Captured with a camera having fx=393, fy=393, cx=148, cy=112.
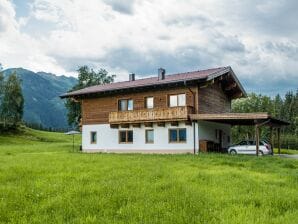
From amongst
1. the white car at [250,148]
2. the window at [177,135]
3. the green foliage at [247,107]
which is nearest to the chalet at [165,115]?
the window at [177,135]

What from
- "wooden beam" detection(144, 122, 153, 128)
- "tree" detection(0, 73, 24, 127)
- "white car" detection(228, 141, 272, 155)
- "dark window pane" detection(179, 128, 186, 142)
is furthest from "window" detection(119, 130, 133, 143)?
"tree" detection(0, 73, 24, 127)

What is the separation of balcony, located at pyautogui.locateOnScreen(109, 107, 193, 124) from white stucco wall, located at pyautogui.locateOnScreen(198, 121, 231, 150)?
1772mm

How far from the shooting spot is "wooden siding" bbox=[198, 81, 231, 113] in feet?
109

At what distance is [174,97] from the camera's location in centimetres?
3353

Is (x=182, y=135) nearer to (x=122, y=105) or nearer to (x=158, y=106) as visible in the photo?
(x=158, y=106)

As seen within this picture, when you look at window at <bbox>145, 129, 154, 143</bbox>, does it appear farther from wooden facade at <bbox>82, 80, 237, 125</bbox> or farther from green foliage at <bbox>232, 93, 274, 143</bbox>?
green foliage at <bbox>232, 93, 274, 143</bbox>

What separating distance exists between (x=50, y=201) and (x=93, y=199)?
115 centimetres

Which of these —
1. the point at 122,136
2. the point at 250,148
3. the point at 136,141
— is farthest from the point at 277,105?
the point at 136,141

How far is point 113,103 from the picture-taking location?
37.4m

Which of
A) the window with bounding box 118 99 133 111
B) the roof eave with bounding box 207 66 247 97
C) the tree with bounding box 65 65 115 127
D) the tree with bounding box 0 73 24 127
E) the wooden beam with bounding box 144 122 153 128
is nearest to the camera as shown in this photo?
the roof eave with bounding box 207 66 247 97

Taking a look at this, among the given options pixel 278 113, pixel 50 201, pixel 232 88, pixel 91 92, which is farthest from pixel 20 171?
pixel 278 113

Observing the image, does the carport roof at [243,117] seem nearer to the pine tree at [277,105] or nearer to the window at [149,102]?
the window at [149,102]

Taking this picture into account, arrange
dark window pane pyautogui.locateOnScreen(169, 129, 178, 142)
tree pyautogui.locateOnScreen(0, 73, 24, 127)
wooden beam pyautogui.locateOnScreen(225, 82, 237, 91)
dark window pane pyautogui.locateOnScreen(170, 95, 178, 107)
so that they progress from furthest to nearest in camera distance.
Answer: tree pyautogui.locateOnScreen(0, 73, 24, 127) < wooden beam pyautogui.locateOnScreen(225, 82, 237, 91) < dark window pane pyautogui.locateOnScreen(170, 95, 178, 107) < dark window pane pyautogui.locateOnScreen(169, 129, 178, 142)

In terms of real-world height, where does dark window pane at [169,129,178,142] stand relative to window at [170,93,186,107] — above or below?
below
